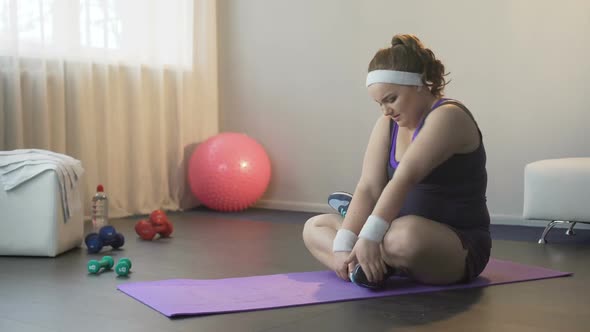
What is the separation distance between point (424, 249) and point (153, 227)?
1.63 meters

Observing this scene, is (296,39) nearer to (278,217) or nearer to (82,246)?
(278,217)

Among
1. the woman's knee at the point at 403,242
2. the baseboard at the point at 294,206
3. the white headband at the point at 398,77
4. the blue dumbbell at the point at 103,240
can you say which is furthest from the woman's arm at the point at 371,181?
the baseboard at the point at 294,206

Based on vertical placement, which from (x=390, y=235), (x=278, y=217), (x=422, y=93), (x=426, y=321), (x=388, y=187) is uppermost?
(x=422, y=93)

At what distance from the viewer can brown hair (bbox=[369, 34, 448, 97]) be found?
7.02 feet

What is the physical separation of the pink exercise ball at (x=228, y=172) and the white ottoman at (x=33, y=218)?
61.6 inches

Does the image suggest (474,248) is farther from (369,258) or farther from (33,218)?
(33,218)

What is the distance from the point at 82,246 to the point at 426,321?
1827 millimetres

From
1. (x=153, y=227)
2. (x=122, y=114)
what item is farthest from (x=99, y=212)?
(x=122, y=114)

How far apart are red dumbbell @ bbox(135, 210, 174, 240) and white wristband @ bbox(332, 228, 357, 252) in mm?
1371

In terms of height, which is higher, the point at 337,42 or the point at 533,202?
the point at 337,42

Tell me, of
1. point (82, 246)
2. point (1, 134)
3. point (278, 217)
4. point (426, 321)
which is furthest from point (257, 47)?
point (426, 321)

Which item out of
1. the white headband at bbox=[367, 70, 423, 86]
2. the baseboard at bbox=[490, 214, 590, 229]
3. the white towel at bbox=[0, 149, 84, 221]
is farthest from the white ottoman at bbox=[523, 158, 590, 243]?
the white towel at bbox=[0, 149, 84, 221]

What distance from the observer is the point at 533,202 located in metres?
3.26

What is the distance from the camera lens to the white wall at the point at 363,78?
12.3ft
